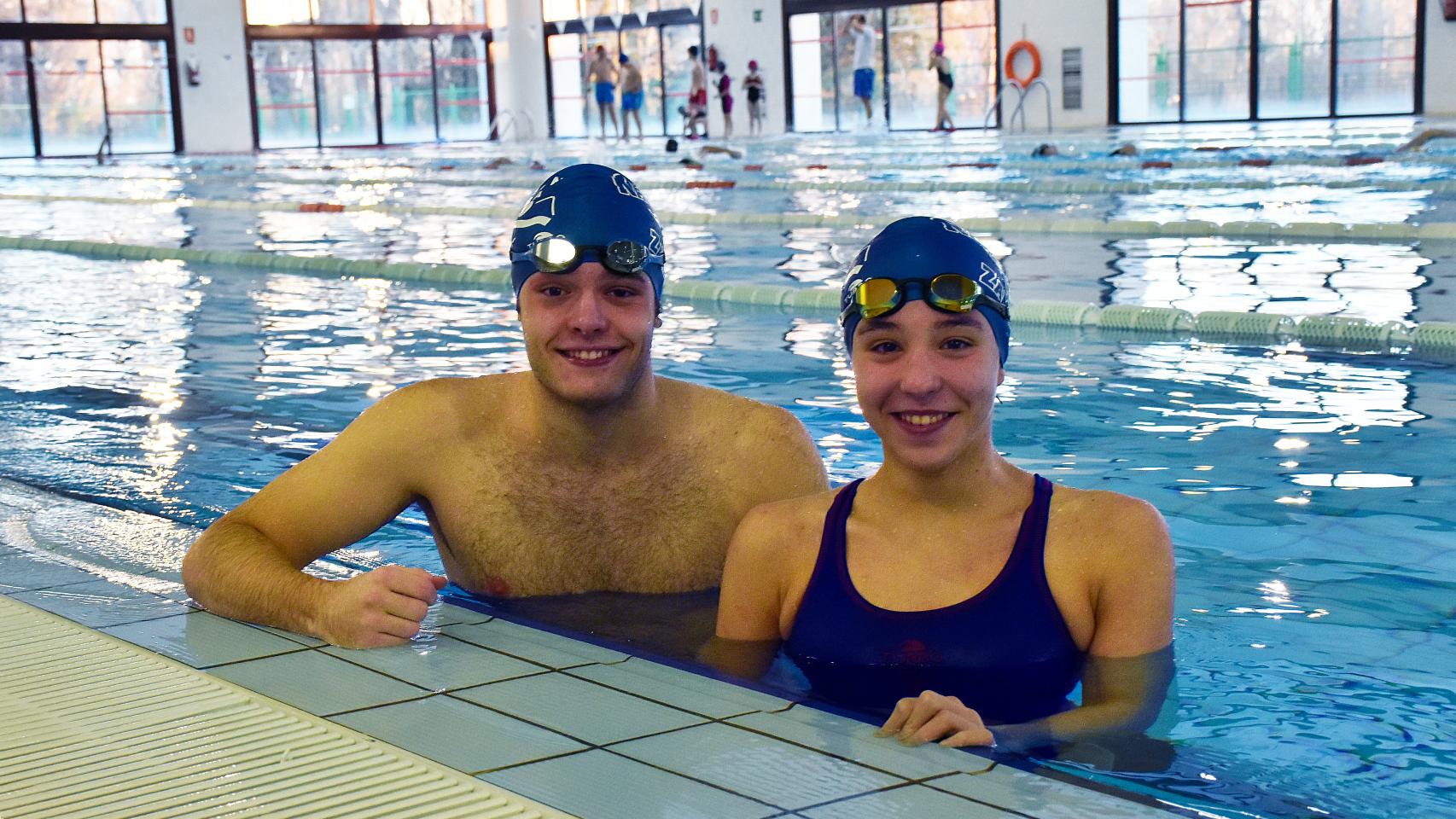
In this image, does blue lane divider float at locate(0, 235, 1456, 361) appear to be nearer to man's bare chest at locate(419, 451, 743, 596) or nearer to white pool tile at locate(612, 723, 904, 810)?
man's bare chest at locate(419, 451, 743, 596)

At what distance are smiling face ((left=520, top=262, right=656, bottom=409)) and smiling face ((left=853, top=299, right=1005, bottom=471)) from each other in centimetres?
52

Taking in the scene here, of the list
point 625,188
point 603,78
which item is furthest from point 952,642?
point 603,78

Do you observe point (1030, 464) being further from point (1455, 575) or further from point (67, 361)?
point (67, 361)

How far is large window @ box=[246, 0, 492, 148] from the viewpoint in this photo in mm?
33938

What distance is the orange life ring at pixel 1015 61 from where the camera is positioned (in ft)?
87.8

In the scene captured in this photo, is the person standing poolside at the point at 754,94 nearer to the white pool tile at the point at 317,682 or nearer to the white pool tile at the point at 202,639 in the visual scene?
the white pool tile at the point at 202,639

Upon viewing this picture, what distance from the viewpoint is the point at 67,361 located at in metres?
7.18

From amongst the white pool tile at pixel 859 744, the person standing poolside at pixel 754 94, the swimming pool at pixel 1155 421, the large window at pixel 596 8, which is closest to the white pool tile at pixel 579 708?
the white pool tile at pixel 859 744

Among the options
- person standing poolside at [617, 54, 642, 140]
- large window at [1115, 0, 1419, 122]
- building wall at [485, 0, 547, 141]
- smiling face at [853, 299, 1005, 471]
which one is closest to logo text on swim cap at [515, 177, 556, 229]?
smiling face at [853, 299, 1005, 471]

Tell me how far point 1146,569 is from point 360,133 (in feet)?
115

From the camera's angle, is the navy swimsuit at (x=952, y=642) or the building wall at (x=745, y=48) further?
the building wall at (x=745, y=48)

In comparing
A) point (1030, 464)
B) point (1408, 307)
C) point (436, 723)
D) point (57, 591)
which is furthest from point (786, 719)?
point (1408, 307)

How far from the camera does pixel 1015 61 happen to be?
27.1 m

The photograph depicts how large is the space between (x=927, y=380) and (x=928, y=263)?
206 millimetres
